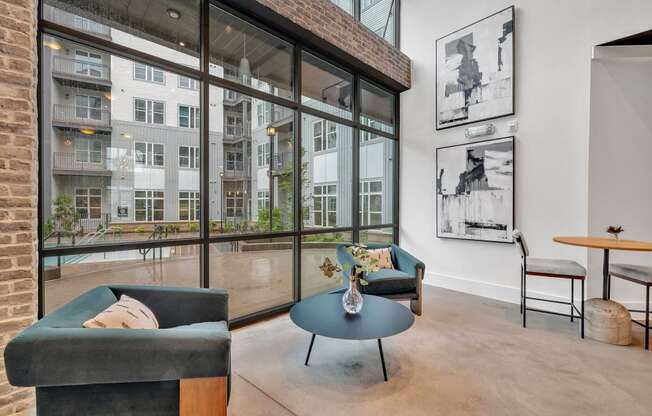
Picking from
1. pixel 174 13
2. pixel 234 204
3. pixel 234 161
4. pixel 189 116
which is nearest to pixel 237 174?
pixel 234 161

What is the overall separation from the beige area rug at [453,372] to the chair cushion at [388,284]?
432mm

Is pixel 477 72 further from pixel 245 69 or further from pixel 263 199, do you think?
pixel 263 199

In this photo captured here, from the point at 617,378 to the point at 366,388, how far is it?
6.39ft

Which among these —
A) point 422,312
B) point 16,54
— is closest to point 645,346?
point 422,312

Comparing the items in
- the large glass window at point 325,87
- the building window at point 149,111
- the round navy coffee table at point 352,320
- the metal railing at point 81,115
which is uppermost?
the large glass window at point 325,87

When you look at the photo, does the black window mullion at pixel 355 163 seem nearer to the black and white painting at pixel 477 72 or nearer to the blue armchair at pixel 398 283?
the blue armchair at pixel 398 283

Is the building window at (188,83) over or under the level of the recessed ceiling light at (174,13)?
under

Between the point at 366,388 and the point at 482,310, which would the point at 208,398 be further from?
the point at 482,310

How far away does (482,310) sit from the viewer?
3.85 metres

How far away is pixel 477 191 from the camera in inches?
175

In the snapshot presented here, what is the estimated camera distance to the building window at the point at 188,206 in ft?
9.99

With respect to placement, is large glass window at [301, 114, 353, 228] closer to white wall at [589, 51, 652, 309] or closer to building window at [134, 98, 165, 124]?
building window at [134, 98, 165, 124]

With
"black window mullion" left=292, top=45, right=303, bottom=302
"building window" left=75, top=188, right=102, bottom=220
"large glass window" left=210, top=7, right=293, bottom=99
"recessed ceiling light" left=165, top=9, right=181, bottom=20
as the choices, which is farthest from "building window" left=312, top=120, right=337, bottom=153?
"building window" left=75, top=188, right=102, bottom=220

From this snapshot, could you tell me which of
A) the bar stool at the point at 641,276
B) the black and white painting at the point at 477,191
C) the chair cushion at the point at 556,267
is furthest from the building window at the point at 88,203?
the bar stool at the point at 641,276
